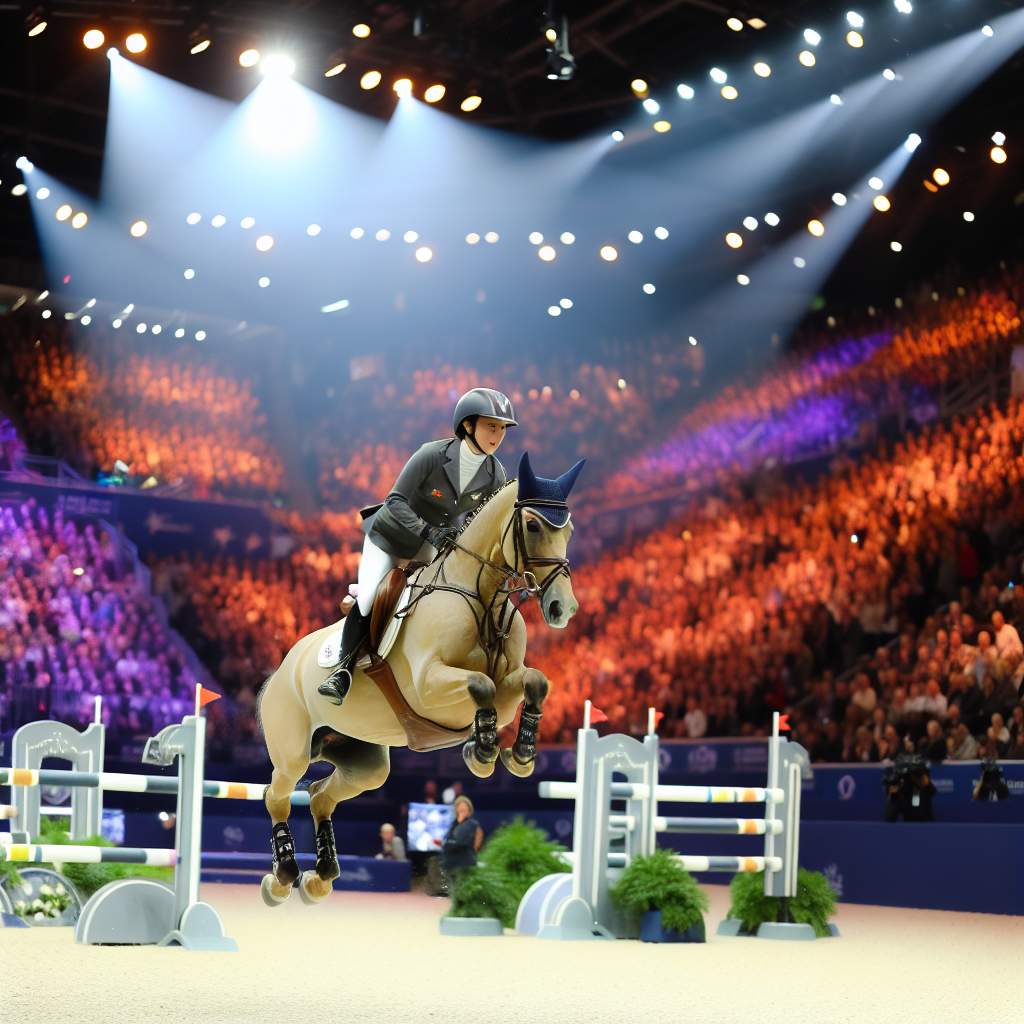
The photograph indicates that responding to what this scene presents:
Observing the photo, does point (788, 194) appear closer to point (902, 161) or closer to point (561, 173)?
point (902, 161)

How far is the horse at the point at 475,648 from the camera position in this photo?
4947 millimetres

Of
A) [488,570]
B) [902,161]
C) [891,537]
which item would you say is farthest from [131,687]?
[488,570]

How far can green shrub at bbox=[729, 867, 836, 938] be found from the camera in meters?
11.7

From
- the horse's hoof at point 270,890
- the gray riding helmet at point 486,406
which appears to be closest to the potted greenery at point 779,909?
the horse's hoof at point 270,890

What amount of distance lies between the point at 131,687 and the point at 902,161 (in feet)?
37.9

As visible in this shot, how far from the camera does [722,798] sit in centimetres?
1152

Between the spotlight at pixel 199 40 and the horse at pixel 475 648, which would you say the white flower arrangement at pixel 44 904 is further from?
the spotlight at pixel 199 40

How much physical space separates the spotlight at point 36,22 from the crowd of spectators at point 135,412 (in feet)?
21.1

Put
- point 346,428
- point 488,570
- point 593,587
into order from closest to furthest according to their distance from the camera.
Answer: point 488,570 < point 593,587 < point 346,428

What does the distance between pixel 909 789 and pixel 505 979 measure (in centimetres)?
725

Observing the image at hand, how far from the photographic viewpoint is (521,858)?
11.8 m

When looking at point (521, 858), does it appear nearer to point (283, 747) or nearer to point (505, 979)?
point (505, 979)

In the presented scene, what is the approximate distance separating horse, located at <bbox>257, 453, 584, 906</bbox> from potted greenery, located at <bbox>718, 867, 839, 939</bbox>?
20.9 feet

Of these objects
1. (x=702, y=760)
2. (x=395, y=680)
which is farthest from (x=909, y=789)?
(x=395, y=680)
